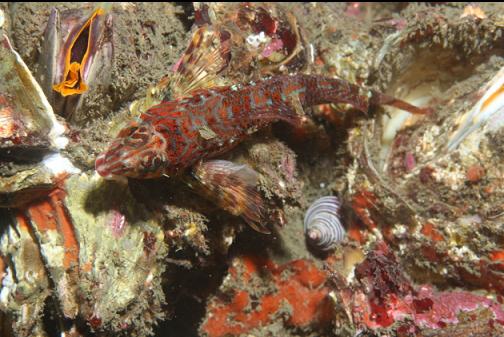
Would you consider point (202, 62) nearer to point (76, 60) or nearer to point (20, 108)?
point (76, 60)

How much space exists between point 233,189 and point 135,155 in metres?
0.87

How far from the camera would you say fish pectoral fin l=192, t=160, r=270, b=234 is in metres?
3.25

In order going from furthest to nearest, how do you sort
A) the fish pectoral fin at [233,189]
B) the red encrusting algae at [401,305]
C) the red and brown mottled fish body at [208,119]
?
the fish pectoral fin at [233,189], the red encrusting algae at [401,305], the red and brown mottled fish body at [208,119]

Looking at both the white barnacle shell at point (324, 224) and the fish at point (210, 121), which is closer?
the fish at point (210, 121)

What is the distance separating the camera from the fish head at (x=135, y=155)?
274 centimetres

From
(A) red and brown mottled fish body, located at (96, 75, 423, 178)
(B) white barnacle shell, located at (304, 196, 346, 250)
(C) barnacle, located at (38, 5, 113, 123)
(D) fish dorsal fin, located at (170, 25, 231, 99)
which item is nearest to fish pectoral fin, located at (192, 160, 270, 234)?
(A) red and brown mottled fish body, located at (96, 75, 423, 178)

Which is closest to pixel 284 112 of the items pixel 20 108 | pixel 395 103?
pixel 395 103

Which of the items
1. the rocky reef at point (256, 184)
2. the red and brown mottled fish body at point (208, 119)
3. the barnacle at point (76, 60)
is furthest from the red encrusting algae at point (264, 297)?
the barnacle at point (76, 60)

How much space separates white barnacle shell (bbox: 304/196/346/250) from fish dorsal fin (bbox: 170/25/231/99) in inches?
69.3

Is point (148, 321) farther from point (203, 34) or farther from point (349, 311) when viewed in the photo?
point (203, 34)

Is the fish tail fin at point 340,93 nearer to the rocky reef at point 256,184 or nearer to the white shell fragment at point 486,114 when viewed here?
the rocky reef at point 256,184

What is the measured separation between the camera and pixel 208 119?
3273 mm

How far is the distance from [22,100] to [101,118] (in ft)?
2.02

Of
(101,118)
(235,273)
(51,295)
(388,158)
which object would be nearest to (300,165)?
(388,158)
